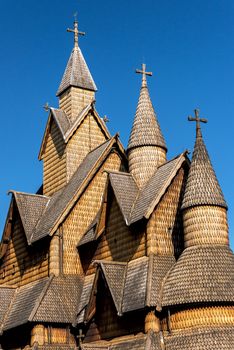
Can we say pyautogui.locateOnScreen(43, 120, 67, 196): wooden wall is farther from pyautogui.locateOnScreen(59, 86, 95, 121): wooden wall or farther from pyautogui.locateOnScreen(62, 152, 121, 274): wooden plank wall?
pyautogui.locateOnScreen(62, 152, 121, 274): wooden plank wall

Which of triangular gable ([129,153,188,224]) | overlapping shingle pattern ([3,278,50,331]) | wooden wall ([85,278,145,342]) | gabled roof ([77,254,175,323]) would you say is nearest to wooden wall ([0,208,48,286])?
overlapping shingle pattern ([3,278,50,331])

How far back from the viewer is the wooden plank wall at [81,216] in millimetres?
29281

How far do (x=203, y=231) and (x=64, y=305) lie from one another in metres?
6.91

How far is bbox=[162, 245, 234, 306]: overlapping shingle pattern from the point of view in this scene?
22.4 m

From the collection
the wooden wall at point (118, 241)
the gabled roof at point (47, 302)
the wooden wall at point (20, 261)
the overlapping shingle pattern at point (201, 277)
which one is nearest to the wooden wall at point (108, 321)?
the gabled roof at point (47, 302)

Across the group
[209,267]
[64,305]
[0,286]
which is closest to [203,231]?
[209,267]

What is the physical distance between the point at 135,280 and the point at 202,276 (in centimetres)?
296

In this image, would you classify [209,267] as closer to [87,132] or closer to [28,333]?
[28,333]

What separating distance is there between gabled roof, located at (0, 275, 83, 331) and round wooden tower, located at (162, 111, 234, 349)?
5413mm

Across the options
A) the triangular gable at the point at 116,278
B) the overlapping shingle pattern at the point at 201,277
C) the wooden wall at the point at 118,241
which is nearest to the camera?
the overlapping shingle pattern at the point at 201,277

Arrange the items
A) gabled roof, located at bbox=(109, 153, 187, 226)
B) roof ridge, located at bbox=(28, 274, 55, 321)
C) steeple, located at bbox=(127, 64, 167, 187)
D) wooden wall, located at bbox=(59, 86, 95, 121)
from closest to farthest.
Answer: gabled roof, located at bbox=(109, 153, 187, 226) → roof ridge, located at bbox=(28, 274, 55, 321) → steeple, located at bbox=(127, 64, 167, 187) → wooden wall, located at bbox=(59, 86, 95, 121)

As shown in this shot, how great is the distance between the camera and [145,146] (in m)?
29.2

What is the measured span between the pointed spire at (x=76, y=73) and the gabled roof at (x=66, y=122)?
1.53 metres

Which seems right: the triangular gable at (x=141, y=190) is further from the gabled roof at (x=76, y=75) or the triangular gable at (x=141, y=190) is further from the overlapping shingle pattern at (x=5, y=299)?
the gabled roof at (x=76, y=75)
